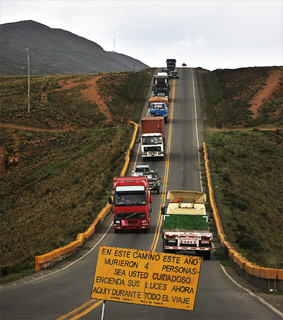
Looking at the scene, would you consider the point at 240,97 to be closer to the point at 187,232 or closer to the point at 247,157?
the point at 247,157

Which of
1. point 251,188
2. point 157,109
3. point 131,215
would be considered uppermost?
point 157,109

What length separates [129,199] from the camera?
31.1m

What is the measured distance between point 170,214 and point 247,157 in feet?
119

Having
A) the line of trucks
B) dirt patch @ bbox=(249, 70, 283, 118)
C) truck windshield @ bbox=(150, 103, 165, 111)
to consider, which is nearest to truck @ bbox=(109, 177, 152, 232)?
the line of trucks

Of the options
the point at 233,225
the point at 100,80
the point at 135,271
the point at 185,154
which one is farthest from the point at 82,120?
the point at 135,271

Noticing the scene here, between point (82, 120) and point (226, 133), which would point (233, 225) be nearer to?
point (226, 133)

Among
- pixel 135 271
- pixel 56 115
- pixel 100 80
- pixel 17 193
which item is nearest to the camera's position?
pixel 135 271

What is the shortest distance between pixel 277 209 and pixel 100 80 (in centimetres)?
6225

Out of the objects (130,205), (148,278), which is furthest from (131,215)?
(148,278)

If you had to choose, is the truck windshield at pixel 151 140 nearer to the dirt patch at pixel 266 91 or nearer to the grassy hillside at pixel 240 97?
the grassy hillside at pixel 240 97

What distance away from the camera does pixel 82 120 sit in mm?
82750

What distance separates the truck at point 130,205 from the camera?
3097 centimetres

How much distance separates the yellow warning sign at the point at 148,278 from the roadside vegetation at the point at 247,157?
Answer: 1111 centimetres


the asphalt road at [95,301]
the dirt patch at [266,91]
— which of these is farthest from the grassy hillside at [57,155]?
the dirt patch at [266,91]
